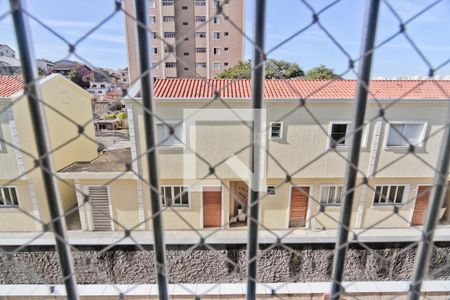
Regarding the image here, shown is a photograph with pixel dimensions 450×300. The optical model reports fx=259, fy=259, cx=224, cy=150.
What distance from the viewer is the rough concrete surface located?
298 centimetres

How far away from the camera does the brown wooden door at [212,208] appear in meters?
4.69

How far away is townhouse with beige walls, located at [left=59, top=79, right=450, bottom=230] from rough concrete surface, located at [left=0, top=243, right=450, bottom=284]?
27.0 inches

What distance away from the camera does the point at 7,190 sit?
4488 millimetres

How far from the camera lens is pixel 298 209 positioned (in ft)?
15.5

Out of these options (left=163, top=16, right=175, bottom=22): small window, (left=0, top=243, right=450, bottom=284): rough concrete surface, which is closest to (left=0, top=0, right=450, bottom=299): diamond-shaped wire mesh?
(left=0, top=243, right=450, bottom=284): rough concrete surface

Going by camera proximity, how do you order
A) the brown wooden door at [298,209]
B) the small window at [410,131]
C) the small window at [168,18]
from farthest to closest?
the small window at [168,18] → the brown wooden door at [298,209] → the small window at [410,131]

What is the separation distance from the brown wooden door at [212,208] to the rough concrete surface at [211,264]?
144cm

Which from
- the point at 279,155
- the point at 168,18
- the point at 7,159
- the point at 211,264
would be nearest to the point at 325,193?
the point at 279,155

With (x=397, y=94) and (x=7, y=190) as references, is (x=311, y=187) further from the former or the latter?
(x=7, y=190)

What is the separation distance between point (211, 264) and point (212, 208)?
4.84ft

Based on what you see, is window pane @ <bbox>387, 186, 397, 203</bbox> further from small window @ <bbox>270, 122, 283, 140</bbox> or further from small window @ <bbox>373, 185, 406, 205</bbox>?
small window @ <bbox>270, 122, 283, 140</bbox>

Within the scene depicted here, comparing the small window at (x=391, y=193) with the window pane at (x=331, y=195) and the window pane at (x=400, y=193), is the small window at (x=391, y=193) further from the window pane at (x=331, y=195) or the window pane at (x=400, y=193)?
the window pane at (x=331, y=195)

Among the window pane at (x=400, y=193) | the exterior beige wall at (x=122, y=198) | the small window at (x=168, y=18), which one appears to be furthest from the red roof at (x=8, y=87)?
the small window at (x=168, y=18)

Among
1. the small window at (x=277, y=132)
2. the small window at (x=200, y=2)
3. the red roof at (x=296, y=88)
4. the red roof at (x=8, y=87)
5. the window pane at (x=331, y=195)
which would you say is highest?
the small window at (x=200, y=2)
